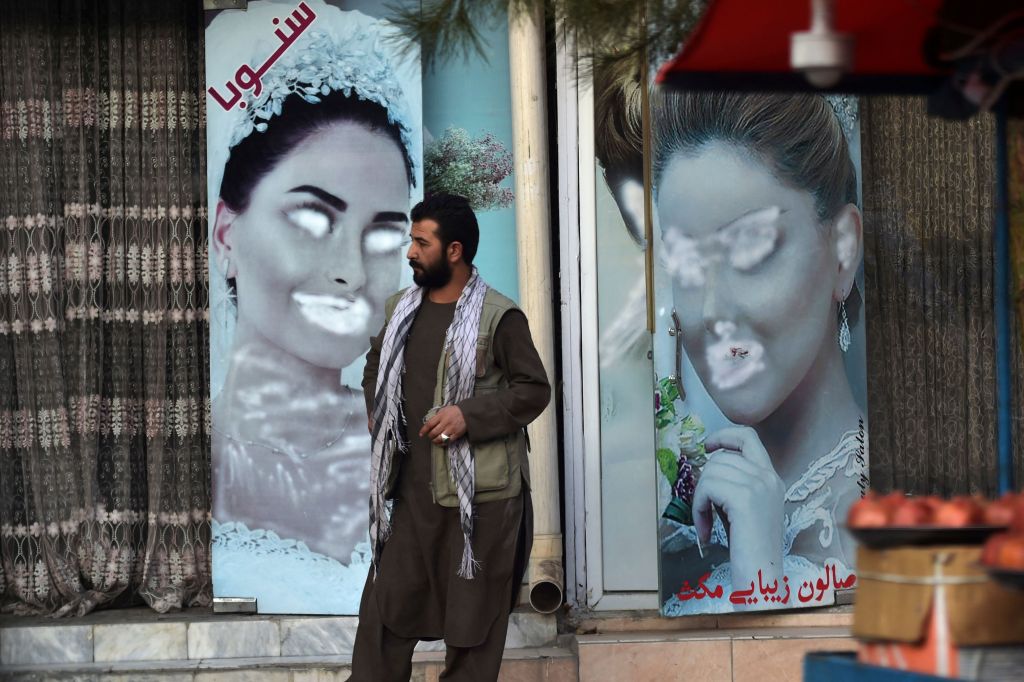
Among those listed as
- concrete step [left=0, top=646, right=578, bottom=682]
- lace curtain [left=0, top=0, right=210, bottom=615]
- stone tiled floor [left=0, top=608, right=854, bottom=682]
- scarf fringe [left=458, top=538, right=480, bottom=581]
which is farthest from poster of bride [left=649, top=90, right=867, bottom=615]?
lace curtain [left=0, top=0, right=210, bottom=615]

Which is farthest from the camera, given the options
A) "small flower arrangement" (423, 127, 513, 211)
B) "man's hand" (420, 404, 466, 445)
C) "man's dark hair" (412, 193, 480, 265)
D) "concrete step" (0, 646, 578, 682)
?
"small flower arrangement" (423, 127, 513, 211)

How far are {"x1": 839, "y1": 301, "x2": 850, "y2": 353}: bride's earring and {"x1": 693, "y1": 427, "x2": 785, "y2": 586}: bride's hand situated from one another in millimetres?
589

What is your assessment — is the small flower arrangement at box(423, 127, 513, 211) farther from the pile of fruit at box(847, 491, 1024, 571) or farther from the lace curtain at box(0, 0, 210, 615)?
the pile of fruit at box(847, 491, 1024, 571)

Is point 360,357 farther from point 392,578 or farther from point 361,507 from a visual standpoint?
point 392,578

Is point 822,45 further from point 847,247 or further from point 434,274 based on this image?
point 847,247

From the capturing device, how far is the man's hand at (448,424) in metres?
5.36

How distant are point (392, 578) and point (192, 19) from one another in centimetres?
314

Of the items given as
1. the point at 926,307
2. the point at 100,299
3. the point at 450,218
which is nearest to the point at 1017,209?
the point at 450,218

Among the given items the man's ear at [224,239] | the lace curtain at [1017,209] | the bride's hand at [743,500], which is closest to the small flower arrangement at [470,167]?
the man's ear at [224,239]

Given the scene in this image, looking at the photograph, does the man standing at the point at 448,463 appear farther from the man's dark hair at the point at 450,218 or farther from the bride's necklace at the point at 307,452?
the bride's necklace at the point at 307,452

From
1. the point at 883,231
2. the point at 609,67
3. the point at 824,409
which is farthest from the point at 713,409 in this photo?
the point at 609,67

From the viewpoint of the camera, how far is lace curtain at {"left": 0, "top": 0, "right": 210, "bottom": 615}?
23.4ft

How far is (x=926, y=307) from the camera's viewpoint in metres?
7.18

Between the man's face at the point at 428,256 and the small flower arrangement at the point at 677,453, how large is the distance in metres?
1.51
